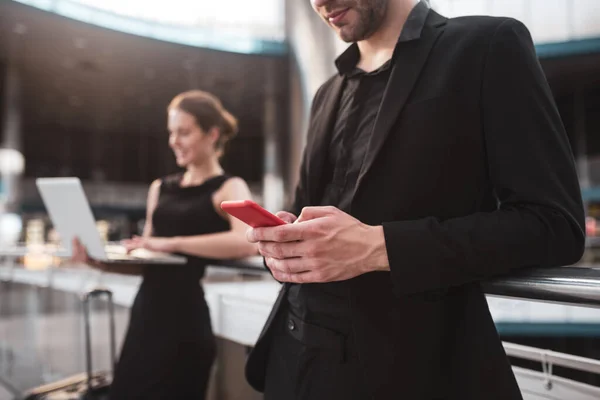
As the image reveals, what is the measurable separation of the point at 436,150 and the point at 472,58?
170 mm

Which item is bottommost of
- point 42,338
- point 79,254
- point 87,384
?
point 42,338

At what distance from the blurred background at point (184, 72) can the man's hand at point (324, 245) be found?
5609 mm

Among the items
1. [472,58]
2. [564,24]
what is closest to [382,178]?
[472,58]

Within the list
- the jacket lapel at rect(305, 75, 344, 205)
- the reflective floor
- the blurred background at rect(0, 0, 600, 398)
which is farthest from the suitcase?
the blurred background at rect(0, 0, 600, 398)

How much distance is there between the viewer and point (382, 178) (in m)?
0.89

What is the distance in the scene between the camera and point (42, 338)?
4.02m

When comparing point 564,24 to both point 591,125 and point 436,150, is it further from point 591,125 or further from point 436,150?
point 436,150

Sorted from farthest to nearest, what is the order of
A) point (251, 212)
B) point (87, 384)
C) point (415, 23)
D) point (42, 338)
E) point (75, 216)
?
point (42, 338), point (87, 384), point (75, 216), point (415, 23), point (251, 212)

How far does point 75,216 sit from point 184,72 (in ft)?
46.4

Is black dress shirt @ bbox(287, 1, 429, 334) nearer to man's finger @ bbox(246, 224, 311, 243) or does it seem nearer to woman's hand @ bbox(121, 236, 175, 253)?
man's finger @ bbox(246, 224, 311, 243)

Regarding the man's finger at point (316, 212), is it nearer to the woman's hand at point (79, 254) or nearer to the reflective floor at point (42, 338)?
the woman's hand at point (79, 254)

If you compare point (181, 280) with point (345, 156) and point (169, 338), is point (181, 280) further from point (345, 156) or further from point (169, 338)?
point (345, 156)

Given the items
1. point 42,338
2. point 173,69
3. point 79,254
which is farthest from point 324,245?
point 173,69

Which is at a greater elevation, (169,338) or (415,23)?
(415,23)
